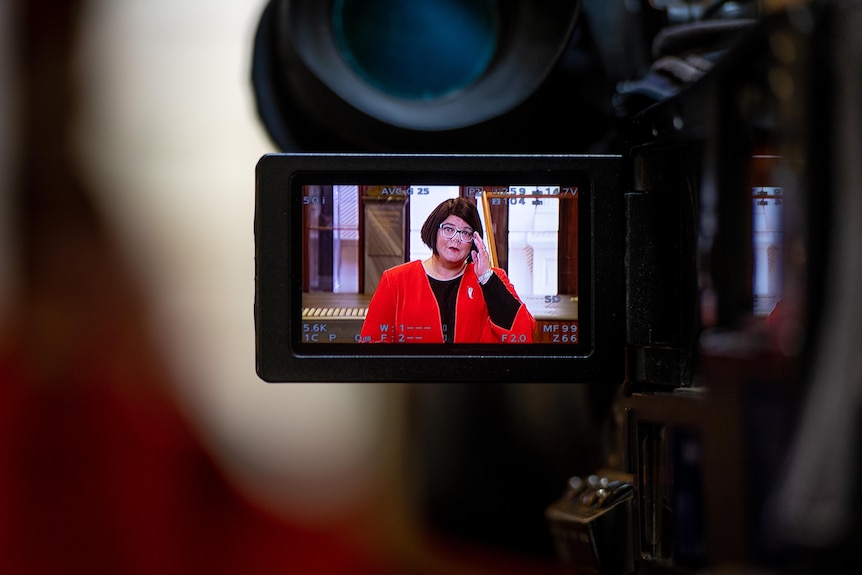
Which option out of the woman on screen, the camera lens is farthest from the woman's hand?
the camera lens

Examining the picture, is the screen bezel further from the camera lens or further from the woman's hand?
the camera lens

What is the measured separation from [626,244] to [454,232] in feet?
0.54

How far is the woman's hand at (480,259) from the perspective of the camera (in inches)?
29.0

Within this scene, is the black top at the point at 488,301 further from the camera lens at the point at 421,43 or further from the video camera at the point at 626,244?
the camera lens at the point at 421,43

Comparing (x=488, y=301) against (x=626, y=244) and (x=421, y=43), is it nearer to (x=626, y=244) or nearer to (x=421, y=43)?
(x=626, y=244)

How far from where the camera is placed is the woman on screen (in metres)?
0.72

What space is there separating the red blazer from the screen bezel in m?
0.01

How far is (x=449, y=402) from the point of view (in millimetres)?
897

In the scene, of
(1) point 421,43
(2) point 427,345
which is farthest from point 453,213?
(1) point 421,43

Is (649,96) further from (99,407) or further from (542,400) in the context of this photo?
(99,407)

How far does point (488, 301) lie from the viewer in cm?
73

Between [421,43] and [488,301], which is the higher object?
[421,43]

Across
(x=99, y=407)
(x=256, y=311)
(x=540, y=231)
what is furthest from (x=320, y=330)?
(x=99, y=407)

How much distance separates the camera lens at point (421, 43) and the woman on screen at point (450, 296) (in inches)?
8.9
